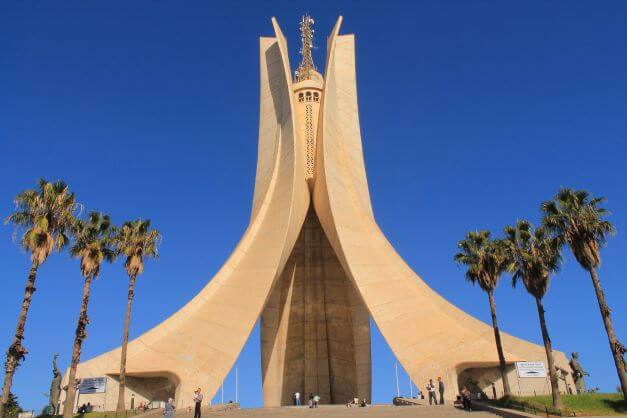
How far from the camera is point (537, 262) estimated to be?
1548 centimetres

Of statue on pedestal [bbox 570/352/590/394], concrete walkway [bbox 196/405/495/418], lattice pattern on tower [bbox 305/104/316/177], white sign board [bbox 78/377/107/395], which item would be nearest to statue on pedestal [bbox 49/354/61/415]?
white sign board [bbox 78/377/107/395]

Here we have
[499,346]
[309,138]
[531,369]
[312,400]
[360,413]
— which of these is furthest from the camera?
[309,138]

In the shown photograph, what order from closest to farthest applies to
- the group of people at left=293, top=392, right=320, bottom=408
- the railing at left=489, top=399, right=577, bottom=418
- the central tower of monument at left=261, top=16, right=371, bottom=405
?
the railing at left=489, top=399, right=577, bottom=418
the group of people at left=293, top=392, right=320, bottom=408
the central tower of monument at left=261, top=16, right=371, bottom=405

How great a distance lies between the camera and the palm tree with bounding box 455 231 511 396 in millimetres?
17625

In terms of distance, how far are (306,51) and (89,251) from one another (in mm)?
19646

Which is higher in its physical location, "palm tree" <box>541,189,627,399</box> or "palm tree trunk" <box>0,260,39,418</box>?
"palm tree" <box>541,189,627,399</box>

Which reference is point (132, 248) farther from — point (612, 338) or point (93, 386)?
point (612, 338)

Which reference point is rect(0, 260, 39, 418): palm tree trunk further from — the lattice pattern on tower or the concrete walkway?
the lattice pattern on tower

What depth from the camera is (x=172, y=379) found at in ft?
61.6

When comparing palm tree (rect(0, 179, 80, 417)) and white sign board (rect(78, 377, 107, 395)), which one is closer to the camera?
palm tree (rect(0, 179, 80, 417))

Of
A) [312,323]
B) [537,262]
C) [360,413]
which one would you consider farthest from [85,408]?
[537,262]

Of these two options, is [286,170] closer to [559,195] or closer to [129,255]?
[129,255]

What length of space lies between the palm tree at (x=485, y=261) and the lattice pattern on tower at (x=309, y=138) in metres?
9.55

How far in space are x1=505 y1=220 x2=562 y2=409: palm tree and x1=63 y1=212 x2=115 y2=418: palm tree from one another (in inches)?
472
